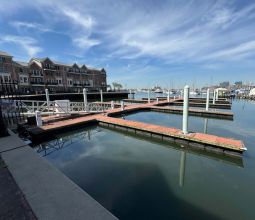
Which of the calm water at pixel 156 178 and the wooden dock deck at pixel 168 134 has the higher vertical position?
the wooden dock deck at pixel 168 134

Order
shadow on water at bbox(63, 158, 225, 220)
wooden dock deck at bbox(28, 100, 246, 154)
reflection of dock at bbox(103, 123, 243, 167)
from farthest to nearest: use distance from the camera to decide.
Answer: wooden dock deck at bbox(28, 100, 246, 154), reflection of dock at bbox(103, 123, 243, 167), shadow on water at bbox(63, 158, 225, 220)

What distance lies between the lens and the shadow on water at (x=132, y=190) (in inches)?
160

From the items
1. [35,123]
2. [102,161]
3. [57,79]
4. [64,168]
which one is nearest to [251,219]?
[102,161]

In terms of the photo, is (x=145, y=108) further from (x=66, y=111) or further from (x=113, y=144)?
(x=113, y=144)

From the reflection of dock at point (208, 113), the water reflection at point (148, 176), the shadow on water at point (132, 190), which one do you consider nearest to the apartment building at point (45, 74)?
the reflection of dock at point (208, 113)

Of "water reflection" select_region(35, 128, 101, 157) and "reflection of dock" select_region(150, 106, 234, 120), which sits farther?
"reflection of dock" select_region(150, 106, 234, 120)

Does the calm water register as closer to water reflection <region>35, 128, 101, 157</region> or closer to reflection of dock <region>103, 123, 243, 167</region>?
water reflection <region>35, 128, 101, 157</region>

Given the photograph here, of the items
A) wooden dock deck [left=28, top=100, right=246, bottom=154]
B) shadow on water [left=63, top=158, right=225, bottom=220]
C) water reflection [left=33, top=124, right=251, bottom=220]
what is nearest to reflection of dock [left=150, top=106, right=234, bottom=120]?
wooden dock deck [left=28, top=100, right=246, bottom=154]

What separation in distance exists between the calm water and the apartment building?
3171 cm

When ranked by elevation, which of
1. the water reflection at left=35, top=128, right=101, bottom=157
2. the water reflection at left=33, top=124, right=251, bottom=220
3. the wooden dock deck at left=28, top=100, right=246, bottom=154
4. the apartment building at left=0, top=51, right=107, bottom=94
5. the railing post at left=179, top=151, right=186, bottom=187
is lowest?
the railing post at left=179, top=151, right=186, bottom=187

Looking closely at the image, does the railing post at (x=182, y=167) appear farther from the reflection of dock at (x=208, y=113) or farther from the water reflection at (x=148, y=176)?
the reflection of dock at (x=208, y=113)

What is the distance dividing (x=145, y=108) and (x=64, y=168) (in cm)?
1635

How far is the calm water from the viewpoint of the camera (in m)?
4.20

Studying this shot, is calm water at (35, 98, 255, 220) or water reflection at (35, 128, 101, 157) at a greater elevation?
water reflection at (35, 128, 101, 157)
